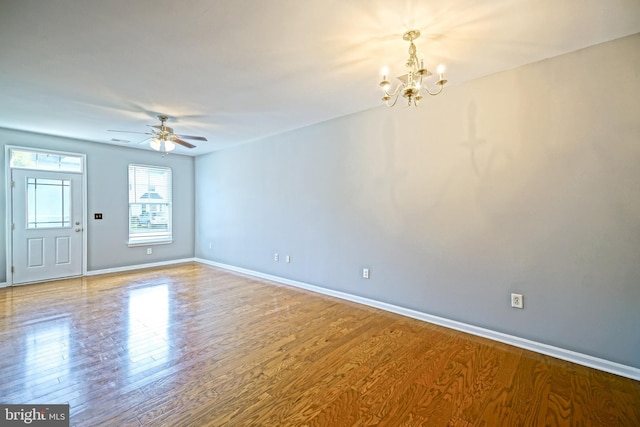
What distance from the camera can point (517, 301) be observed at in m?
2.60

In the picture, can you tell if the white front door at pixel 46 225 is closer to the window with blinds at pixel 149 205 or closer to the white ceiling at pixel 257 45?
the window with blinds at pixel 149 205

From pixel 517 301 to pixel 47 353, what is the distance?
4.25m

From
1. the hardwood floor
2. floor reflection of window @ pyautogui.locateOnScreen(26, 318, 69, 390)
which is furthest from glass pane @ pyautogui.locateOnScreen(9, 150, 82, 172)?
floor reflection of window @ pyautogui.locateOnScreen(26, 318, 69, 390)

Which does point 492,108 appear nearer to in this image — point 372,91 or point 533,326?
point 372,91

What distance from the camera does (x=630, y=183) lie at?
6.97 feet

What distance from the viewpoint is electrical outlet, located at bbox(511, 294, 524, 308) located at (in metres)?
2.58

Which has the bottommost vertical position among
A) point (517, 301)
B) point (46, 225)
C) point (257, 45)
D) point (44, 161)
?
point (517, 301)

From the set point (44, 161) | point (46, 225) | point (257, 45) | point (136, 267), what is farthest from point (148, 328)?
point (44, 161)

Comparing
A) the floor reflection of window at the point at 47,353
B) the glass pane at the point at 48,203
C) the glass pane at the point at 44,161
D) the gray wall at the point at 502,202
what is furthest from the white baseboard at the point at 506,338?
the glass pane at the point at 44,161

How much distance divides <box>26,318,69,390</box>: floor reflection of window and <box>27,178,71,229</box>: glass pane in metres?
2.63

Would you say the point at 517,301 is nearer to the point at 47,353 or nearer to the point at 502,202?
the point at 502,202

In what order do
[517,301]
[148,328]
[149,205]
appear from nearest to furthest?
[517,301], [148,328], [149,205]

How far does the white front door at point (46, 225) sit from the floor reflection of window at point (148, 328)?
1.88 m

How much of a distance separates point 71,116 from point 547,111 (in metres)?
5.59
